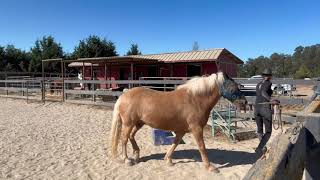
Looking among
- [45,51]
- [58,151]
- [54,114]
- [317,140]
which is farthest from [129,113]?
[45,51]

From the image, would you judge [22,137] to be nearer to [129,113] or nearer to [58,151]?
[58,151]

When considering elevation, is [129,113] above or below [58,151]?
above

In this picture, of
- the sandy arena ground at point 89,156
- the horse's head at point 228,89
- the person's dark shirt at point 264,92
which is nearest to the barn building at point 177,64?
the sandy arena ground at point 89,156

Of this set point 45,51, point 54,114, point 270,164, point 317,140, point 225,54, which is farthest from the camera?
point 45,51

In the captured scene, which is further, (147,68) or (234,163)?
(147,68)

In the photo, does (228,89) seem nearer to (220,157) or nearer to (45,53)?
(220,157)

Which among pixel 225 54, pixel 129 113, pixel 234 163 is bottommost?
pixel 234 163

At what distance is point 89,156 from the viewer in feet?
21.9

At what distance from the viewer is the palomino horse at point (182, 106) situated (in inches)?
234

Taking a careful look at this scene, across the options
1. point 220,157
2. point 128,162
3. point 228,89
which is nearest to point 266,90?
point 228,89

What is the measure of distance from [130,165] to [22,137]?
3.56m

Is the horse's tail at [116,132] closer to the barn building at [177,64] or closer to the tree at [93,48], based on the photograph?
the barn building at [177,64]

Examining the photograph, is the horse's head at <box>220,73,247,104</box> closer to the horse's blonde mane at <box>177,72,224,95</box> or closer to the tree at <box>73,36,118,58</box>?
the horse's blonde mane at <box>177,72,224,95</box>

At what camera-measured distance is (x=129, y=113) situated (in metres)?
6.16
